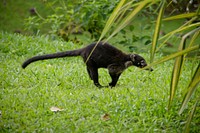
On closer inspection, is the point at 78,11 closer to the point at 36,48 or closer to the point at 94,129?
the point at 36,48

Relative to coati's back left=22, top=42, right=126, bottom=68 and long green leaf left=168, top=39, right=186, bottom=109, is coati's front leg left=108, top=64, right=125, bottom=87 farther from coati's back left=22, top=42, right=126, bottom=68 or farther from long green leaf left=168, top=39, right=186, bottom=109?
long green leaf left=168, top=39, right=186, bottom=109

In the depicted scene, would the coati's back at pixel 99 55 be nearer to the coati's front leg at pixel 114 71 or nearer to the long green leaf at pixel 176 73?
the coati's front leg at pixel 114 71

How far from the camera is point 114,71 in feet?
21.3

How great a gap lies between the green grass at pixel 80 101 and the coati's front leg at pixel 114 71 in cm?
16

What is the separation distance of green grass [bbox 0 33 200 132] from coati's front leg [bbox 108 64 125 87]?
159 mm

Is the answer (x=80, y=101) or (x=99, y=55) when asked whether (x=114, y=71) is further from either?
(x=80, y=101)

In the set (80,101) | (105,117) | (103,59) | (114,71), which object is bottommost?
(105,117)

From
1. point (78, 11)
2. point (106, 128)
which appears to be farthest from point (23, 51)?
point (106, 128)

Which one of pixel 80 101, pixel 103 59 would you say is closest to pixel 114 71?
pixel 103 59

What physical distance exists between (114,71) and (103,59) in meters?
0.23

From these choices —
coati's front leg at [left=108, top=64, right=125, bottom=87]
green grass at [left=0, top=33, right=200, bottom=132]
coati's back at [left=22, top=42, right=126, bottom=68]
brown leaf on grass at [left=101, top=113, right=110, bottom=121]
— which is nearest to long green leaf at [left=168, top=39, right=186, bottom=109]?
green grass at [left=0, top=33, right=200, bottom=132]

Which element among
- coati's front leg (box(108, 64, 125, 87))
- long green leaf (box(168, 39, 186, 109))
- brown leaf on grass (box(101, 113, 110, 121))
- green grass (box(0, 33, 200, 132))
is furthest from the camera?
coati's front leg (box(108, 64, 125, 87))

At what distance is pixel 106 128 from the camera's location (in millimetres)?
4594

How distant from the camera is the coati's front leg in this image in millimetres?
6410
